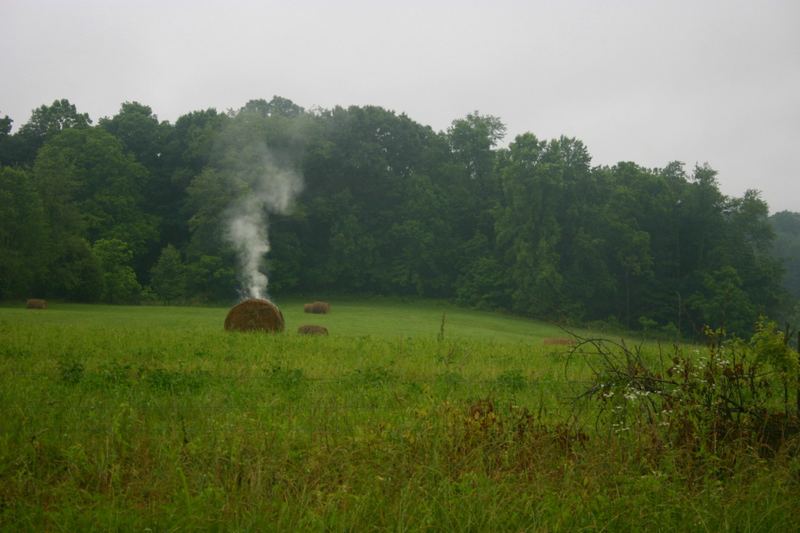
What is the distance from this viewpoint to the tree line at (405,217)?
44.1 meters

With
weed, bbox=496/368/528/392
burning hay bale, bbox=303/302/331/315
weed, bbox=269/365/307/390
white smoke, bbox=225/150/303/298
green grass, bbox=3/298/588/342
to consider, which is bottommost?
green grass, bbox=3/298/588/342

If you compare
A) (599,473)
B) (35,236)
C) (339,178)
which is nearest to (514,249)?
(339,178)

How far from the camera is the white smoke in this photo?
4425 centimetres

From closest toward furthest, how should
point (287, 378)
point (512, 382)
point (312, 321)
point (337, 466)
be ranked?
point (337, 466) < point (287, 378) < point (512, 382) < point (312, 321)

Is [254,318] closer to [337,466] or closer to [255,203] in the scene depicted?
[337,466]

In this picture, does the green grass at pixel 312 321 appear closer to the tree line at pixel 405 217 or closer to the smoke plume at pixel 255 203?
the smoke plume at pixel 255 203

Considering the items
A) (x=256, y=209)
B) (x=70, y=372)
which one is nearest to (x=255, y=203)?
(x=256, y=209)

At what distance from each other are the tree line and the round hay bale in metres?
21.9

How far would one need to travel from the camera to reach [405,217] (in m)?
53.4

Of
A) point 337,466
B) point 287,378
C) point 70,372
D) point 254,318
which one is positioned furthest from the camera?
point 254,318

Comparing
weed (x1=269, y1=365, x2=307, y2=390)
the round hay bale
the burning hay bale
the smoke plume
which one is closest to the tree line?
the smoke plume

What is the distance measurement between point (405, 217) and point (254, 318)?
1365 inches

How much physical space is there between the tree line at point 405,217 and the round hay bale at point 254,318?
21.9m

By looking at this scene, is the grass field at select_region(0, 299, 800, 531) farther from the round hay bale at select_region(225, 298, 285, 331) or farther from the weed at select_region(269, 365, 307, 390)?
the round hay bale at select_region(225, 298, 285, 331)
